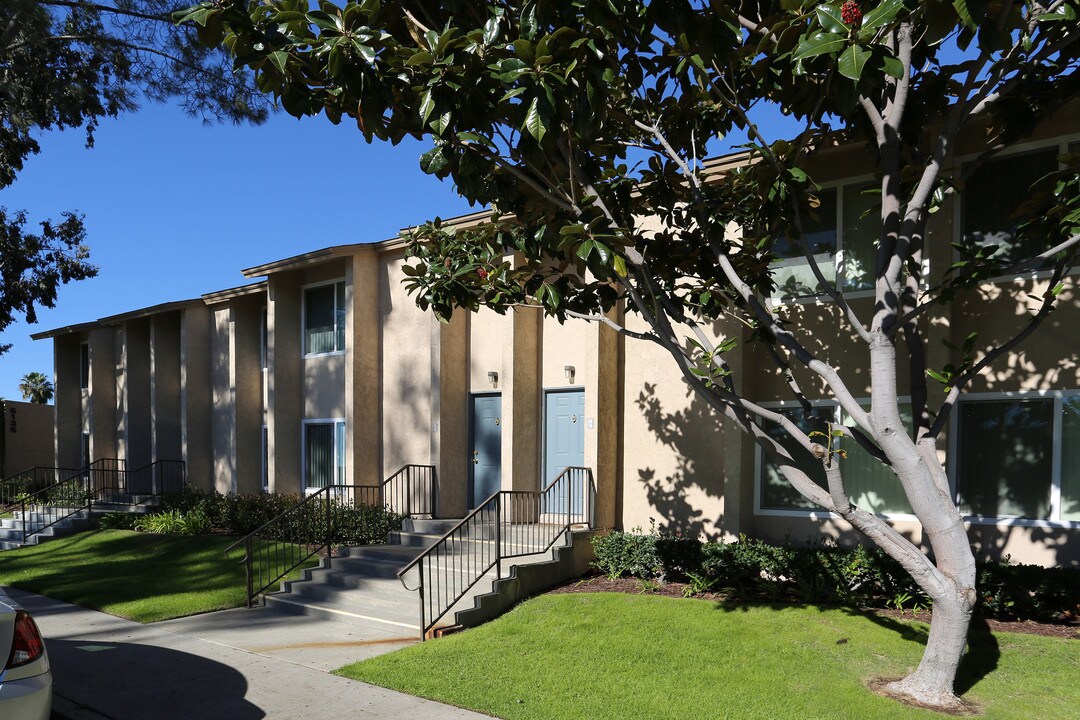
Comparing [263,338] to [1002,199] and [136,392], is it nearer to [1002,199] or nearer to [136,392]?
[136,392]

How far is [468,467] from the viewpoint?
1414 centimetres

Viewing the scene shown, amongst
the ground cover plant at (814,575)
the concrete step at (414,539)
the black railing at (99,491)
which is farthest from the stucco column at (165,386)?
the ground cover plant at (814,575)

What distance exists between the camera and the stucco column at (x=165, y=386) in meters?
21.2

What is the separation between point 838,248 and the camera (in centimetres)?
1041

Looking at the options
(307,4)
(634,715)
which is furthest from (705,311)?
(307,4)

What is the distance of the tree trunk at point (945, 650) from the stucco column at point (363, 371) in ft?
35.3

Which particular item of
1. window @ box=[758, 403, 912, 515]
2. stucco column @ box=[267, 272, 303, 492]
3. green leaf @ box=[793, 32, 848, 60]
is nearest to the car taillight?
green leaf @ box=[793, 32, 848, 60]

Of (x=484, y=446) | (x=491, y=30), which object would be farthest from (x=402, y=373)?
(x=491, y=30)

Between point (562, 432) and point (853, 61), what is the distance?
330 inches

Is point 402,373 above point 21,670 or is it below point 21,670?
above

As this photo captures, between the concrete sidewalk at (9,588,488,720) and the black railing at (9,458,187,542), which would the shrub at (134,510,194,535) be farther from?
the concrete sidewalk at (9,588,488,720)

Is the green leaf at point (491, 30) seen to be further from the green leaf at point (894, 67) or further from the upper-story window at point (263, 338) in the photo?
the upper-story window at point (263, 338)

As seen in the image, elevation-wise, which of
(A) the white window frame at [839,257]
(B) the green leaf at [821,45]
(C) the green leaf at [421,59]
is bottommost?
(A) the white window frame at [839,257]

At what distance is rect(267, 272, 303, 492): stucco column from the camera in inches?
674
